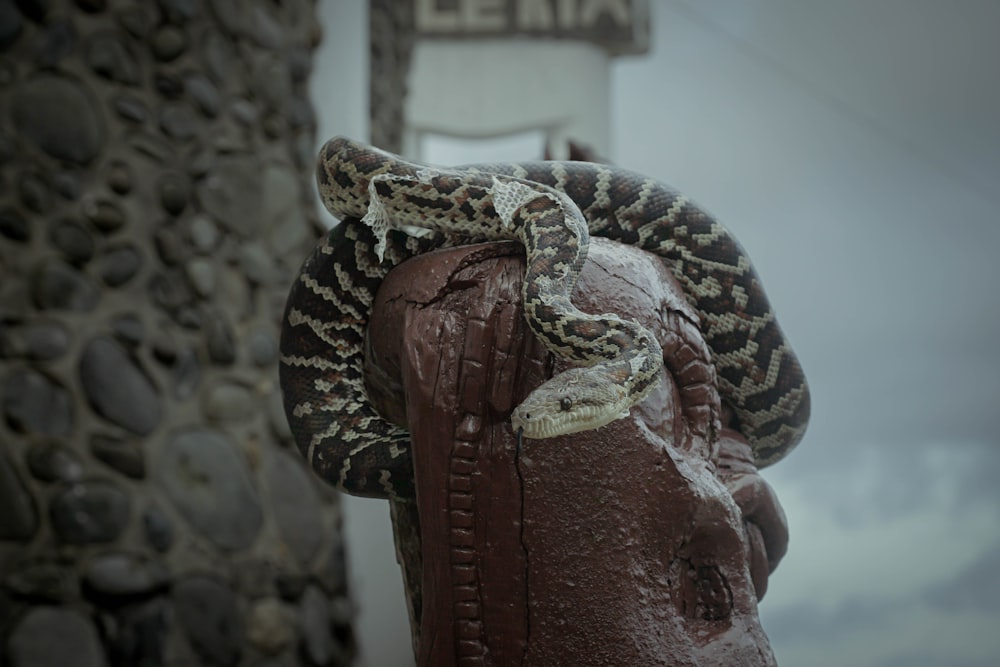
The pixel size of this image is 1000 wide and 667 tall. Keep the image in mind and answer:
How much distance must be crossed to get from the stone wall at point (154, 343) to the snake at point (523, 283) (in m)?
1.42

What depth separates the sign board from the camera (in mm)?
5203

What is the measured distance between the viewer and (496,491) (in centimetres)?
149

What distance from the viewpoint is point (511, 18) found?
17.5ft

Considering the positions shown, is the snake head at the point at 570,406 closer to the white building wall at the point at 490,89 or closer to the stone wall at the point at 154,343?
the stone wall at the point at 154,343

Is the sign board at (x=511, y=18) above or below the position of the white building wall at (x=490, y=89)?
above

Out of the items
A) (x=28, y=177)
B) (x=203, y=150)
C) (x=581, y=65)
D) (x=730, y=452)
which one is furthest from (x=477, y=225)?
(x=581, y=65)

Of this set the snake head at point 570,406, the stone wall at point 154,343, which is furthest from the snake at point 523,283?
the stone wall at point 154,343

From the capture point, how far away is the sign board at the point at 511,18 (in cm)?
520

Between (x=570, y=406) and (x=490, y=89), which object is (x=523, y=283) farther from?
(x=490, y=89)

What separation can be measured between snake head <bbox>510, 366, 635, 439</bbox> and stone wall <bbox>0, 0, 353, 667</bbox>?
1978 millimetres

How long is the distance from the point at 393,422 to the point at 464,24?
3.99 meters

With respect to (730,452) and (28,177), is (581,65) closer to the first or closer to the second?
(28,177)

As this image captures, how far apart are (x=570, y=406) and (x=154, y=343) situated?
2173 mm

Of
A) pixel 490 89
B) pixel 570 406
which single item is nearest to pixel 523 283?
pixel 570 406
